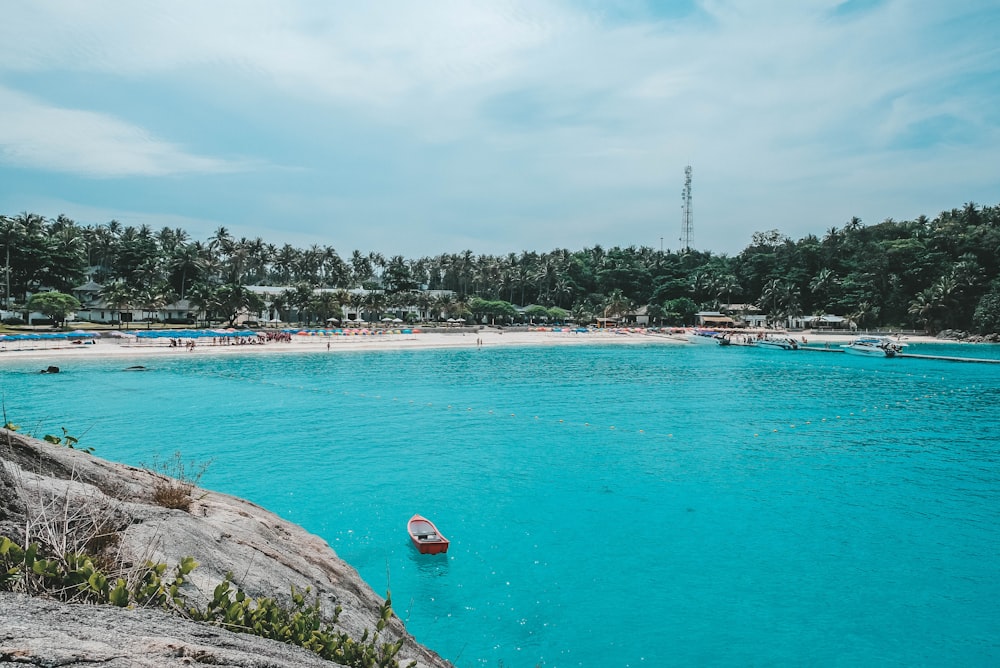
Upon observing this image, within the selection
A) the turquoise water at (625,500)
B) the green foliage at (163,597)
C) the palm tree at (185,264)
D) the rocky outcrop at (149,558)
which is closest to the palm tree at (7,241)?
the palm tree at (185,264)

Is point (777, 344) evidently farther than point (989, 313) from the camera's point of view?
No

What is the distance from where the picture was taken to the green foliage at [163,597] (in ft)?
15.2

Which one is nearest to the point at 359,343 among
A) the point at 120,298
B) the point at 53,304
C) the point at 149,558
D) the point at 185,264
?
the point at 120,298

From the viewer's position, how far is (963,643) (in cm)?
1145

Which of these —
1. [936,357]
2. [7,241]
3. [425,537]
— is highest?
[7,241]

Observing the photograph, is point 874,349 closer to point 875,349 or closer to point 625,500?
point 875,349

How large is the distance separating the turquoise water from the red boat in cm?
30

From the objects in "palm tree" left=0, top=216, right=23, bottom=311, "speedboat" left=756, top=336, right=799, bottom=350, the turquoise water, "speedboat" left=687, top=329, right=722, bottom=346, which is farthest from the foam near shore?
"palm tree" left=0, top=216, right=23, bottom=311

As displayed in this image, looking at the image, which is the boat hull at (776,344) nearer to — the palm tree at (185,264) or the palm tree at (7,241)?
the palm tree at (185,264)

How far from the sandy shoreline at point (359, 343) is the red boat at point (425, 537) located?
172 feet

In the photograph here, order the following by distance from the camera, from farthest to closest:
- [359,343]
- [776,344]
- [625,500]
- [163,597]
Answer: [776,344], [359,343], [625,500], [163,597]

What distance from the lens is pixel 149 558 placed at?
5.64 meters

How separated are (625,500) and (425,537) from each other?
6856 mm

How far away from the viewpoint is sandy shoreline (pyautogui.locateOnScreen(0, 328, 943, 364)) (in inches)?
2296
